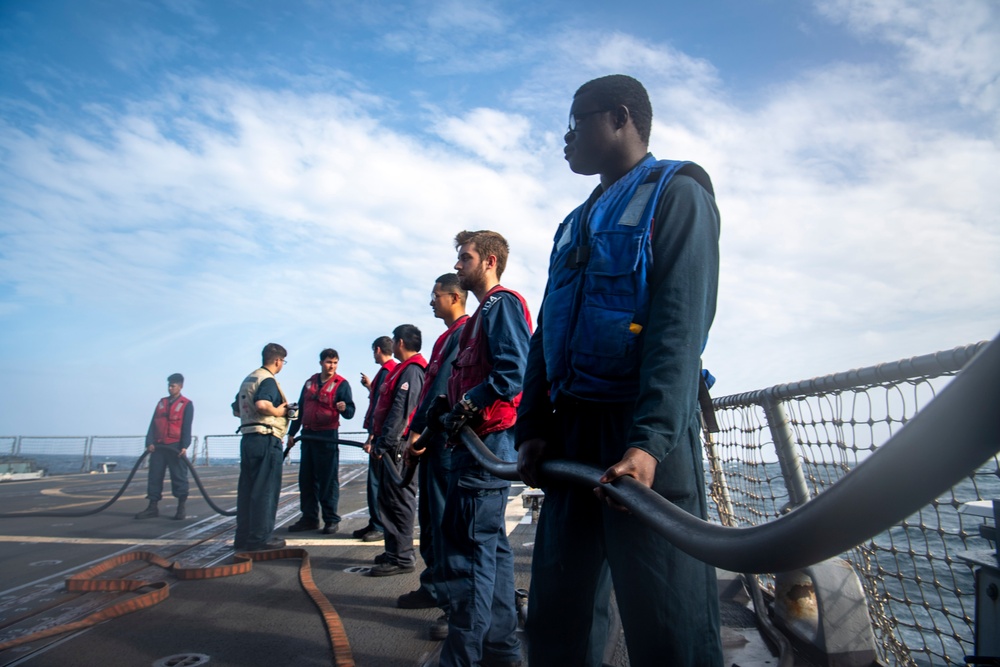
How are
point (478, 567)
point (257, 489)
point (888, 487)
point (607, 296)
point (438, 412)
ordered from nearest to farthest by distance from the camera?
point (888, 487) < point (607, 296) < point (478, 567) < point (438, 412) < point (257, 489)

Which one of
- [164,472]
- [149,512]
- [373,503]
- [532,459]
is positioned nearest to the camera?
[532,459]

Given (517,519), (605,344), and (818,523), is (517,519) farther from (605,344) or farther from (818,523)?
(818,523)

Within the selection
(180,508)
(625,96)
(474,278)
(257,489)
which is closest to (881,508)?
(625,96)

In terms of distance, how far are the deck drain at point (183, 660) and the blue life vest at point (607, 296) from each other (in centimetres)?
252

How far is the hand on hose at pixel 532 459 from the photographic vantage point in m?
1.96

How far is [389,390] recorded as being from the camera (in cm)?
587

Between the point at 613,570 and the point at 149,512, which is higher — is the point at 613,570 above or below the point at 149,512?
above

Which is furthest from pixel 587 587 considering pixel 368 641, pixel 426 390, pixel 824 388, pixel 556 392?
pixel 426 390

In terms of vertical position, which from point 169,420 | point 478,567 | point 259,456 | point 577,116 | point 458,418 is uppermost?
point 577,116

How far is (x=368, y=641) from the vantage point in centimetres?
343

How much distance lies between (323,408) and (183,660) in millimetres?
4729

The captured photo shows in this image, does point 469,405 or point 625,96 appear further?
point 469,405

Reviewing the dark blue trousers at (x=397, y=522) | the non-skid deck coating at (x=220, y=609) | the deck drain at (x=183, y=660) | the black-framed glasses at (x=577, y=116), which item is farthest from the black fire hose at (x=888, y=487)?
the dark blue trousers at (x=397, y=522)

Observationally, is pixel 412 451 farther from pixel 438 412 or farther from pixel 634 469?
pixel 634 469
